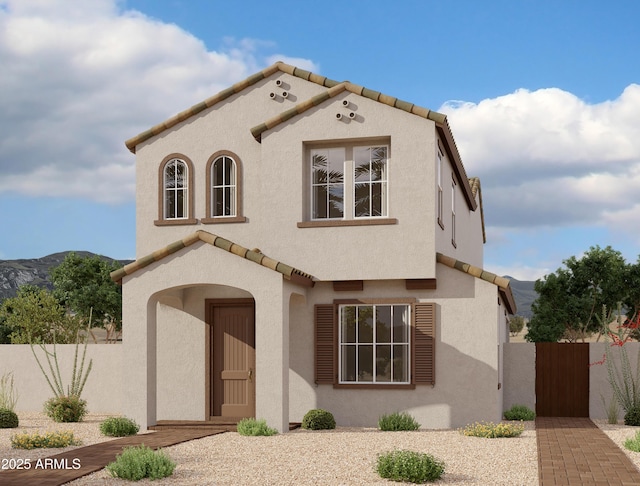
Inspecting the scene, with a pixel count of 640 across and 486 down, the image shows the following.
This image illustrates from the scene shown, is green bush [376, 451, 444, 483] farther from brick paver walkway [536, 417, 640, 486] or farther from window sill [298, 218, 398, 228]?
window sill [298, 218, 398, 228]

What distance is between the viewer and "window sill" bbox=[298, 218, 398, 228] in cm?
1647

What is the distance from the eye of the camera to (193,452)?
12.6m

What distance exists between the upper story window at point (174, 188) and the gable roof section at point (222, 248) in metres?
2.48

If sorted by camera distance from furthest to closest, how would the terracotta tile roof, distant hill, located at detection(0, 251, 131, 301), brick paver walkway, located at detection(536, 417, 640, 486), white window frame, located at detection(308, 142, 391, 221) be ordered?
distant hill, located at detection(0, 251, 131, 301) → the terracotta tile roof → white window frame, located at detection(308, 142, 391, 221) → brick paver walkway, located at detection(536, 417, 640, 486)

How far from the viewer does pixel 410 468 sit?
10.0 meters

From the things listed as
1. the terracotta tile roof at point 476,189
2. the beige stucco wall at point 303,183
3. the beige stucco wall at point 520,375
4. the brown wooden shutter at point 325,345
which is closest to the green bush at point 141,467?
the brown wooden shutter at point 325,345

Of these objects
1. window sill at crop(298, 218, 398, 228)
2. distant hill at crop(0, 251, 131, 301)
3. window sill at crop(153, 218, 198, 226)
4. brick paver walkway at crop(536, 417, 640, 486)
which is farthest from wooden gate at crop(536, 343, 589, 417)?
distant hill at crop(0, 251, 131, 301)

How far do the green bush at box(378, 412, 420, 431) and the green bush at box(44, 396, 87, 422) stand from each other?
668 cm

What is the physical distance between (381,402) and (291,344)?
227 centimetres

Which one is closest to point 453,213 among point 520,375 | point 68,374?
point 520,375

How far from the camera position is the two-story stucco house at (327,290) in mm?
15969

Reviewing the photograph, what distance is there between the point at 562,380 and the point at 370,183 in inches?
291

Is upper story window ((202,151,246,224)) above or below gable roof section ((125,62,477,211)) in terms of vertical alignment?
below

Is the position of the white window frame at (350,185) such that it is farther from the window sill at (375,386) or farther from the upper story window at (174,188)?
the window sill at (375,386)
